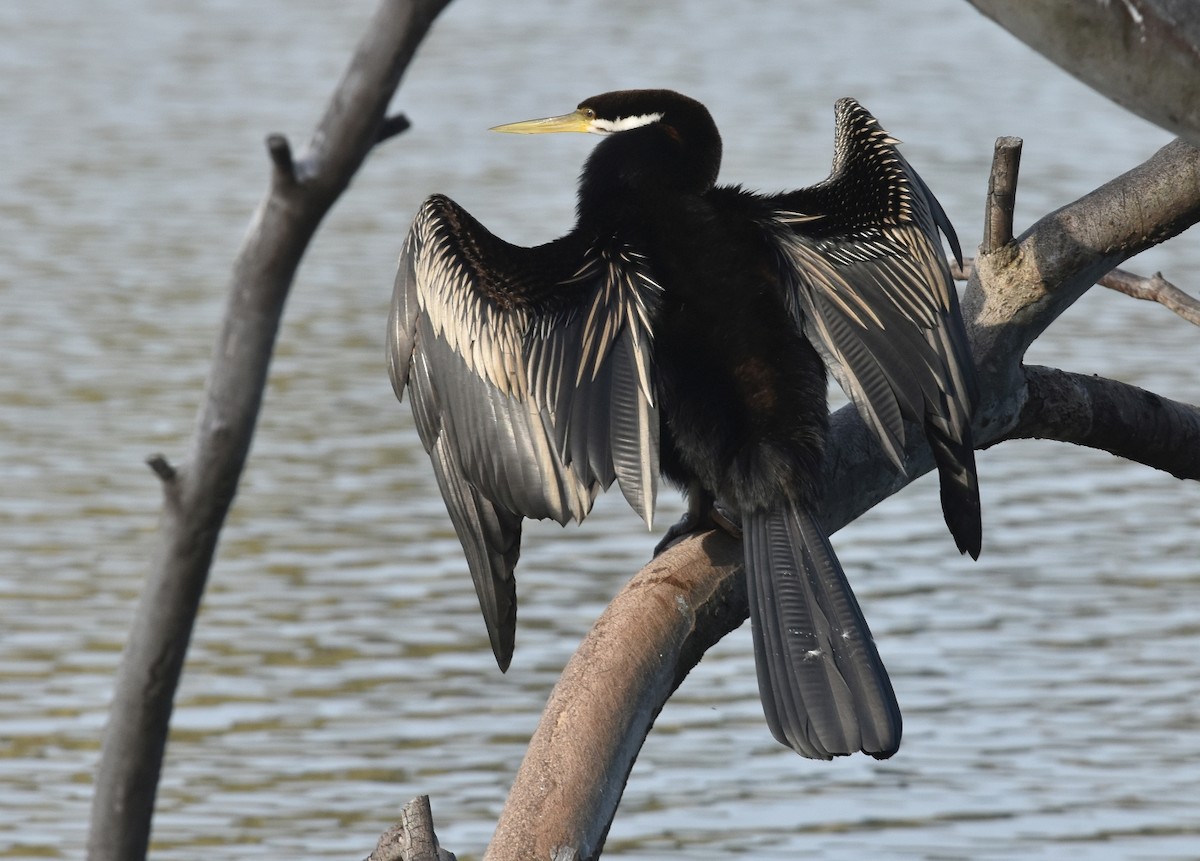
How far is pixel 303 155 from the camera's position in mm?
1377

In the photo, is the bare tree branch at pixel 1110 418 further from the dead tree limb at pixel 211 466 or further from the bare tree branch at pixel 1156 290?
the dead tree limb at pixel 211 466

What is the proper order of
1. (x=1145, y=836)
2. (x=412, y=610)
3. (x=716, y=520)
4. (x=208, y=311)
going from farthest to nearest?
(x=208, y=311)
(x=412, y=610)
(x=1145, y=836)
(x=716, y=520)

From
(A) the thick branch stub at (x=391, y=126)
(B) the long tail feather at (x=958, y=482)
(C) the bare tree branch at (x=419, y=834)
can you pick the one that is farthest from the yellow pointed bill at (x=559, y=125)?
(A) the thick branch stub at (x=391, y=126)

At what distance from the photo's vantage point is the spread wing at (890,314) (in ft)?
9.09

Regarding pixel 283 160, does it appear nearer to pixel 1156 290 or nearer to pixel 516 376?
pixel 516 376

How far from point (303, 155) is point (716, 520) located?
60.7 inches

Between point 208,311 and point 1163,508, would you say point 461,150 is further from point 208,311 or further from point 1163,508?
point 1163,508

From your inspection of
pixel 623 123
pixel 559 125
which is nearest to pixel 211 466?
pixel 623 123

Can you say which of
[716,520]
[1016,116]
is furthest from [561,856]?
[1016,116]

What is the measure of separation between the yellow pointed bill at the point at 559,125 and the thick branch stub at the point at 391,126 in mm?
2046

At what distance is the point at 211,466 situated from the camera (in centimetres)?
141

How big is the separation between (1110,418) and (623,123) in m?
1.03

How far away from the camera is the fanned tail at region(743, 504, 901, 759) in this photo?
7.79 ft

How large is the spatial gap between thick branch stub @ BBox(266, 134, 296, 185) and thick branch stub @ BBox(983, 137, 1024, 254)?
1699mm
